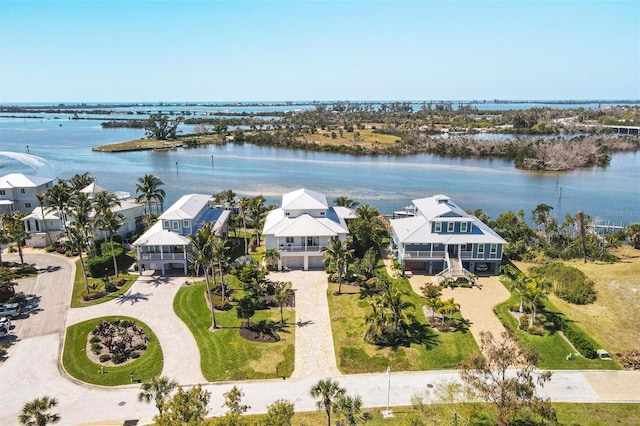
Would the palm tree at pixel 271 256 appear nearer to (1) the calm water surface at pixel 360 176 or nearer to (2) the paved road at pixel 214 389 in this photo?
(2) the paved road at pixel 214 389

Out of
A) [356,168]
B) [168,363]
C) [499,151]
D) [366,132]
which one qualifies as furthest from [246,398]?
[366,132]

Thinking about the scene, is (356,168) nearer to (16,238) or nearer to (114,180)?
(114,180)

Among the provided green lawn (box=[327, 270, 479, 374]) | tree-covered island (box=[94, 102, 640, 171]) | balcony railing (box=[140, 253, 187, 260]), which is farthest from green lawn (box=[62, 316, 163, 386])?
tree-covered island (box=[94, 102, 640, 171])

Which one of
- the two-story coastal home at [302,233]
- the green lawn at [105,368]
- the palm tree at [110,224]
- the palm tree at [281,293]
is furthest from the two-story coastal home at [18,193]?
the palm tree at [281,293]

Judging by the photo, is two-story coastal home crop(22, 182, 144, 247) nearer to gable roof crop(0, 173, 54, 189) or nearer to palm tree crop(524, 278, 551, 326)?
gable roof crop(0, 173, 54, 189)

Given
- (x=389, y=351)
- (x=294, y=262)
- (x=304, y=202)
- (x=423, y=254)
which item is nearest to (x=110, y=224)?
(x=294, y=262)

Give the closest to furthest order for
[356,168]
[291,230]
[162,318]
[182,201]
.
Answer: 1. [162,318]
2. [291,230]
3. [182,201]
4. [356,168]

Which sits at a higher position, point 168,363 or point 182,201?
point 182,201

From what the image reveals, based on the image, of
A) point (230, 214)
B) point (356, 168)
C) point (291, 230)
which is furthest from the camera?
point (356, 168)
